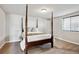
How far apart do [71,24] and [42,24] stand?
2.34ft

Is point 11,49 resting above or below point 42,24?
below

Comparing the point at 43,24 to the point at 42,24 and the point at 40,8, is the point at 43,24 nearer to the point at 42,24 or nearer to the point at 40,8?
the point at 42,24

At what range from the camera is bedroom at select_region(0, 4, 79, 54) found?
7.09ft

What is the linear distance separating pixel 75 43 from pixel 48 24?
79cm

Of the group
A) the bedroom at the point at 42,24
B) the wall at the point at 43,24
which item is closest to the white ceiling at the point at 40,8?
the bedroom at the point at 42,24

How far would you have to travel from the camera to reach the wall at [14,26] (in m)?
2.21

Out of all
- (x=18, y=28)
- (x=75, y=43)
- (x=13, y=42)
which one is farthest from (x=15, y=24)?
(x=75, y=43)

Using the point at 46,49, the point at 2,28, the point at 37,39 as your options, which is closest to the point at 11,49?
the point at 2,28

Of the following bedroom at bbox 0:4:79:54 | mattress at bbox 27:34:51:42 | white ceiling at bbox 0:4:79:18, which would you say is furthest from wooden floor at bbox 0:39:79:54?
white ceiling at bbox 0:4:79:18

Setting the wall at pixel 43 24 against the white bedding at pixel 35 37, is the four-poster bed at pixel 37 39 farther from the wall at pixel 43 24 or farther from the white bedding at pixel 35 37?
the wall at pixel 43 24

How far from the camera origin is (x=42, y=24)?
7.51ft

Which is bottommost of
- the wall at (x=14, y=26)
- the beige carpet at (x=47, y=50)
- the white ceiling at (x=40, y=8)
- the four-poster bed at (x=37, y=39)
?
the beige carpet at (x=47, y=50)

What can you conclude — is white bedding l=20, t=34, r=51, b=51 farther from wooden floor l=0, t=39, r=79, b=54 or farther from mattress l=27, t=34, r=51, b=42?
wooden floor l=0, t=39, r=79, b=54
